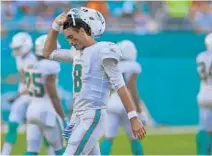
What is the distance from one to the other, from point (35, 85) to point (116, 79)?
8.99 feet

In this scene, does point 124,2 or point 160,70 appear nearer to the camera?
point 160,70

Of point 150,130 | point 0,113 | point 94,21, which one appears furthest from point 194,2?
point 94,21

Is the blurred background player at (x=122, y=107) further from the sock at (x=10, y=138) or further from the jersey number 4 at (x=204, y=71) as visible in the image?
the sock at (x=10, y=138)

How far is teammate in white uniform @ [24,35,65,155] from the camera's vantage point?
859cm

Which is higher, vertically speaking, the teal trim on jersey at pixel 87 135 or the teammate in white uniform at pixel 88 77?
the teammate in white uniform at pixel 88 77

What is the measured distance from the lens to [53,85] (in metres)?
8.59

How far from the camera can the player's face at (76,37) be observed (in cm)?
633

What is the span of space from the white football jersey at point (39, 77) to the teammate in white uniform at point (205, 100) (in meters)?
1.78

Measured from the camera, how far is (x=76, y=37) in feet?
20.8

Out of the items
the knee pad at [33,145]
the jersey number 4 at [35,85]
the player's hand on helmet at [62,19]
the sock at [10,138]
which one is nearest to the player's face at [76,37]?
the player's hand on helmet at [62,19]

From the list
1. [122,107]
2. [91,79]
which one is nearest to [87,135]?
[91,79]

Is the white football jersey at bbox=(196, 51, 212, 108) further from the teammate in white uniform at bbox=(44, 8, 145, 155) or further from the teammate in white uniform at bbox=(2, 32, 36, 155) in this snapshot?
the teammate in white uniform at bbox=(44, 8, 145, 155)

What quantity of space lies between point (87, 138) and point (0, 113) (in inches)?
323

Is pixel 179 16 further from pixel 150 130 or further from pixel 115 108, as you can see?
pixel 115 108
